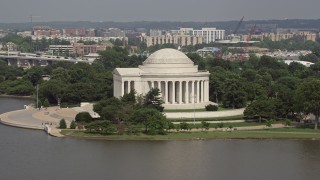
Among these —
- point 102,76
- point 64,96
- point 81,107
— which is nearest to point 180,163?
point 81,107

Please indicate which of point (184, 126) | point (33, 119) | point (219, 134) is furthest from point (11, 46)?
point (219, 134)

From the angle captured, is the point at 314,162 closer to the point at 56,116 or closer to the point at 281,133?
the point at 281,133

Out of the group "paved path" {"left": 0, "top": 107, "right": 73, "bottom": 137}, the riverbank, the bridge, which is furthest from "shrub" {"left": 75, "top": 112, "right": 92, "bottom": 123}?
the bridge

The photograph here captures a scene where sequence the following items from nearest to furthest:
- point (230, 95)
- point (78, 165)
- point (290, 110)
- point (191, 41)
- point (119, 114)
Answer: point (78, 165) → point (119, 114) → point (290, 110) → point (230, 95) → point (191, 41)

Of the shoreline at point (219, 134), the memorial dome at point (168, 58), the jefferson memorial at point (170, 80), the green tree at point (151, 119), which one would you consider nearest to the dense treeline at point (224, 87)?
the green tree at point (151, 119)

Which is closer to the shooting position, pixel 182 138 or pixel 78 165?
pixel 78 165

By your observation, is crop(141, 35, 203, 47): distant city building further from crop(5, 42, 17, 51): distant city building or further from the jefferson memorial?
the jefferson memorial

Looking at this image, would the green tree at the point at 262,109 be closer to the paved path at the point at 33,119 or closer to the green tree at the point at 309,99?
the green tree at the point at 309,99

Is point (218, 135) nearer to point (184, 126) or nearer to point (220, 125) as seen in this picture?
point (184, 126)
